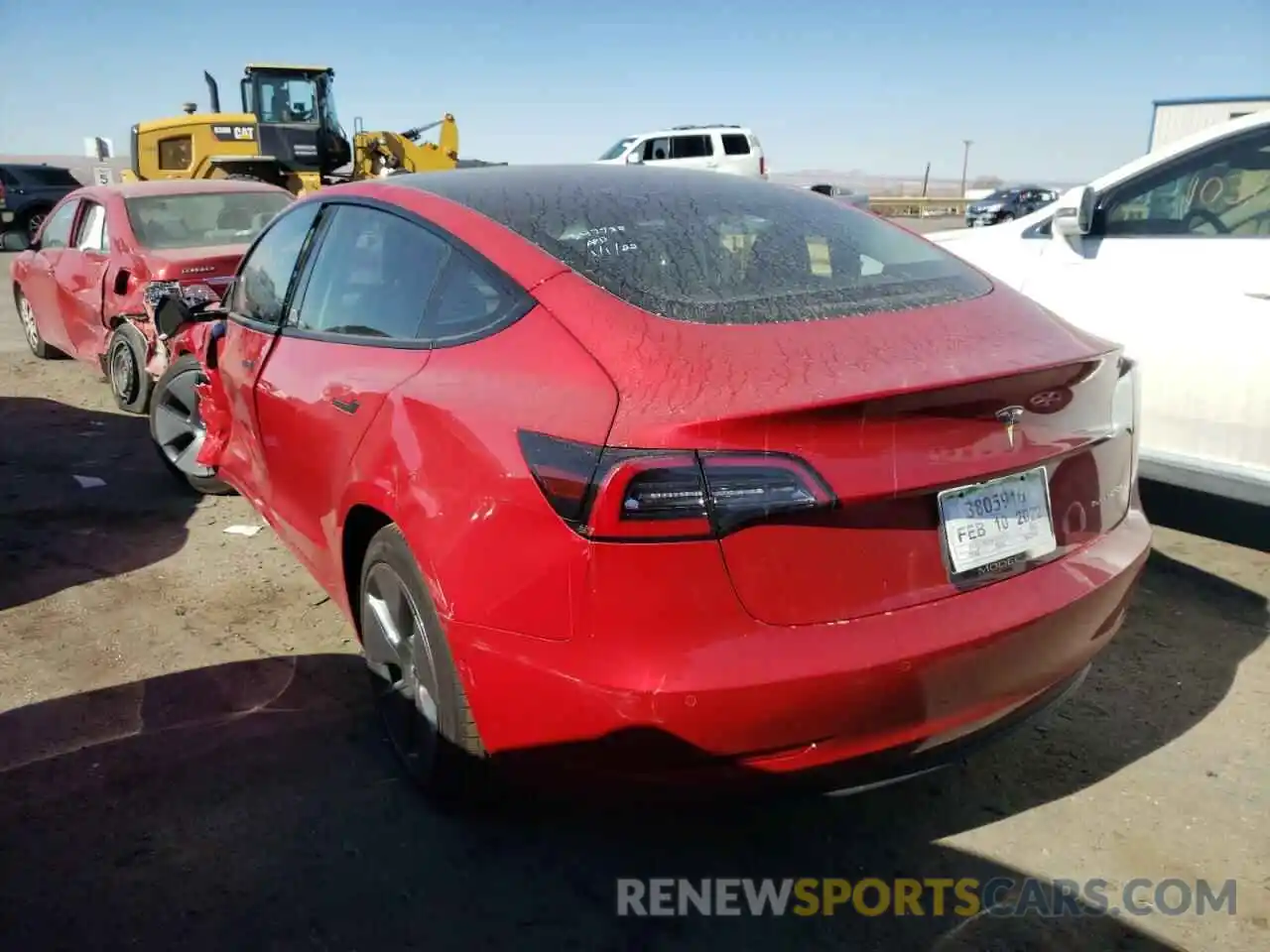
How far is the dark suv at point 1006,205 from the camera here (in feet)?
99.9

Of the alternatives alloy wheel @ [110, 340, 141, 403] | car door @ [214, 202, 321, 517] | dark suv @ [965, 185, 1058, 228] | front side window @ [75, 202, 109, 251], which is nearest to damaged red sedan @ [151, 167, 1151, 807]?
car door @ [214, 202, 321, 517]

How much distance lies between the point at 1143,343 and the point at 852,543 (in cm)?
280

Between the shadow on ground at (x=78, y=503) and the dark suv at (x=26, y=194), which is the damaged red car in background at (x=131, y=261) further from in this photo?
the dark suv at (x=26, y=194)

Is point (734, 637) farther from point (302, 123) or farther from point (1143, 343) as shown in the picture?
point (302, 123)

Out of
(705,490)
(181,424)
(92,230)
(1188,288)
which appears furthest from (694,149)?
(705,490)

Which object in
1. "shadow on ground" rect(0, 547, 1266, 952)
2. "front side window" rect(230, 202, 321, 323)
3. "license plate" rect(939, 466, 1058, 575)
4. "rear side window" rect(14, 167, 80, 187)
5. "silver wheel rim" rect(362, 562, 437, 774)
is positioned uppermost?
"rear side window" rect(14, 167, 80, 187)

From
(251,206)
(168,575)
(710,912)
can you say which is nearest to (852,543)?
(710,912)

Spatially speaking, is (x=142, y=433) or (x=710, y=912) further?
(x=142, y=433)

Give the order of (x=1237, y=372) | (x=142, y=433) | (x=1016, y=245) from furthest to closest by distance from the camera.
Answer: (x=142, y=433)
(x=1016, y=245)
(x=1237, y=372)

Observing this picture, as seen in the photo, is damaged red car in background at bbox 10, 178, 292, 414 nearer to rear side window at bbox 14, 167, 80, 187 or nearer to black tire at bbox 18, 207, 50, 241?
black tire at bbox 18, 207, 50, 241

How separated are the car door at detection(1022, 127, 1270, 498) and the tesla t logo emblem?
227 cm

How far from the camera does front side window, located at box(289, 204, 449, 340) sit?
263 centimetres

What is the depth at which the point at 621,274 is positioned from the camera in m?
2.29

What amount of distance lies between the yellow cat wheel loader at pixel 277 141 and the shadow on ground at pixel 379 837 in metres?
16.8
